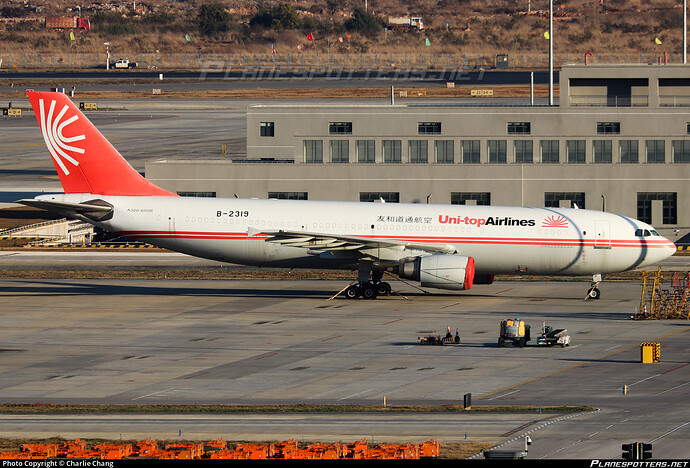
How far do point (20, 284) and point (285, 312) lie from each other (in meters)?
20.6

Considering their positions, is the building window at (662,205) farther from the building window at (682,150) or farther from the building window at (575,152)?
the building window at (575,152)

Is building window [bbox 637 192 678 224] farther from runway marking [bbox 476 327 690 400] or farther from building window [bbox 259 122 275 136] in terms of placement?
runway marking [bbox 476 327 690 400]

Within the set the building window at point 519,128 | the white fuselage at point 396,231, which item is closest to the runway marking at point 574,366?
the white fuselage at point 396,231

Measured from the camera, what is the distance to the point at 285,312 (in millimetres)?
58906

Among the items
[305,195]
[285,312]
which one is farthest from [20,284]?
[305,195]

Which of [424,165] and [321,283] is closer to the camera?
[321,283]

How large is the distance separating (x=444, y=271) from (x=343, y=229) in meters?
6.54

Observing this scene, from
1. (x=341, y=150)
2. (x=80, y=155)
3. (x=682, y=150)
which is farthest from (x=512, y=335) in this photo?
(x=682, y=150)

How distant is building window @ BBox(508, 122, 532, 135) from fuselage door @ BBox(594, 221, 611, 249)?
111 feet

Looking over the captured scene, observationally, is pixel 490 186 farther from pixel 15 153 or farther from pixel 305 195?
pixel 15 153

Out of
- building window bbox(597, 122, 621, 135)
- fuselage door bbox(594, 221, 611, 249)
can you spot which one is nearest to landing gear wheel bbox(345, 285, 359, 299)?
fuselage door bbox(594, 221, 611, 249)

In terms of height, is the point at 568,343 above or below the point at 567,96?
below

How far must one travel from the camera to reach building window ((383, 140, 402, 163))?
9419 centimetres

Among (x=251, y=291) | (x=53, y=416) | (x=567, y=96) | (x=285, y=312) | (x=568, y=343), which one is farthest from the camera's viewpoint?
(x=567, y=96)
